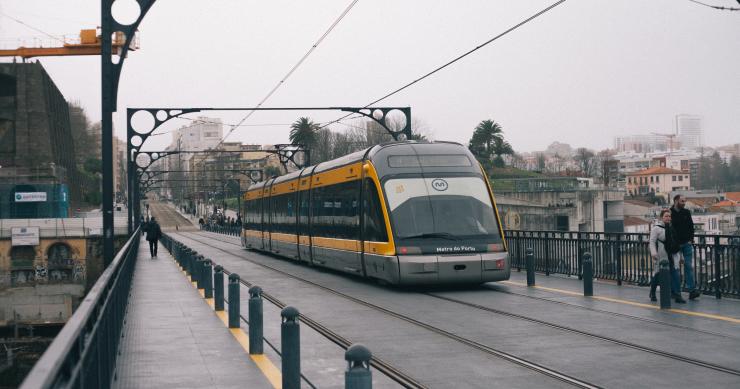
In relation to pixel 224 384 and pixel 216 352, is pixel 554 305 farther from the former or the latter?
pixel 224 384

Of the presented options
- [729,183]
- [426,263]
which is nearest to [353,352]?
[426,263]

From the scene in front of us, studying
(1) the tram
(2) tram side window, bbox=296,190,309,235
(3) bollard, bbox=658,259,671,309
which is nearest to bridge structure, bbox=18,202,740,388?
(3) bollard, bbox=658,259,671,309

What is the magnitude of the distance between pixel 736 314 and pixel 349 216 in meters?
9.62

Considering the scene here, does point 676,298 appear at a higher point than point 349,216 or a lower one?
lower

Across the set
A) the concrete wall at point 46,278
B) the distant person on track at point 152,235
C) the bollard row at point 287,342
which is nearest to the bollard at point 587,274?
the bollard row at point 287,342

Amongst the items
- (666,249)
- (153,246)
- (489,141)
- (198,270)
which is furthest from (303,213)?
(489,141)

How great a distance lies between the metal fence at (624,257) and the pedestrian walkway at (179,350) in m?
8.34

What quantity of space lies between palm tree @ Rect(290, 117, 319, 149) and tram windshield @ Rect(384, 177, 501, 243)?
63.5m

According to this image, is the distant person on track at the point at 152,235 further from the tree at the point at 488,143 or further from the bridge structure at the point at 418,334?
the tree at the point at 488,143

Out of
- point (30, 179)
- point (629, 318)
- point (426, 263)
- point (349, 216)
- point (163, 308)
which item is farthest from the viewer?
point (30, 179)

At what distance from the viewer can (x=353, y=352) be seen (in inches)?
213

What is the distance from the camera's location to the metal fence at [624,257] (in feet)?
48.8

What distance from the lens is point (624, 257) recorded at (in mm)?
17953

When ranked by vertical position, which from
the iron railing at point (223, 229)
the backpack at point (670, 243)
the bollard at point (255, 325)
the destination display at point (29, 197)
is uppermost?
the destination display at point (29, 197)
